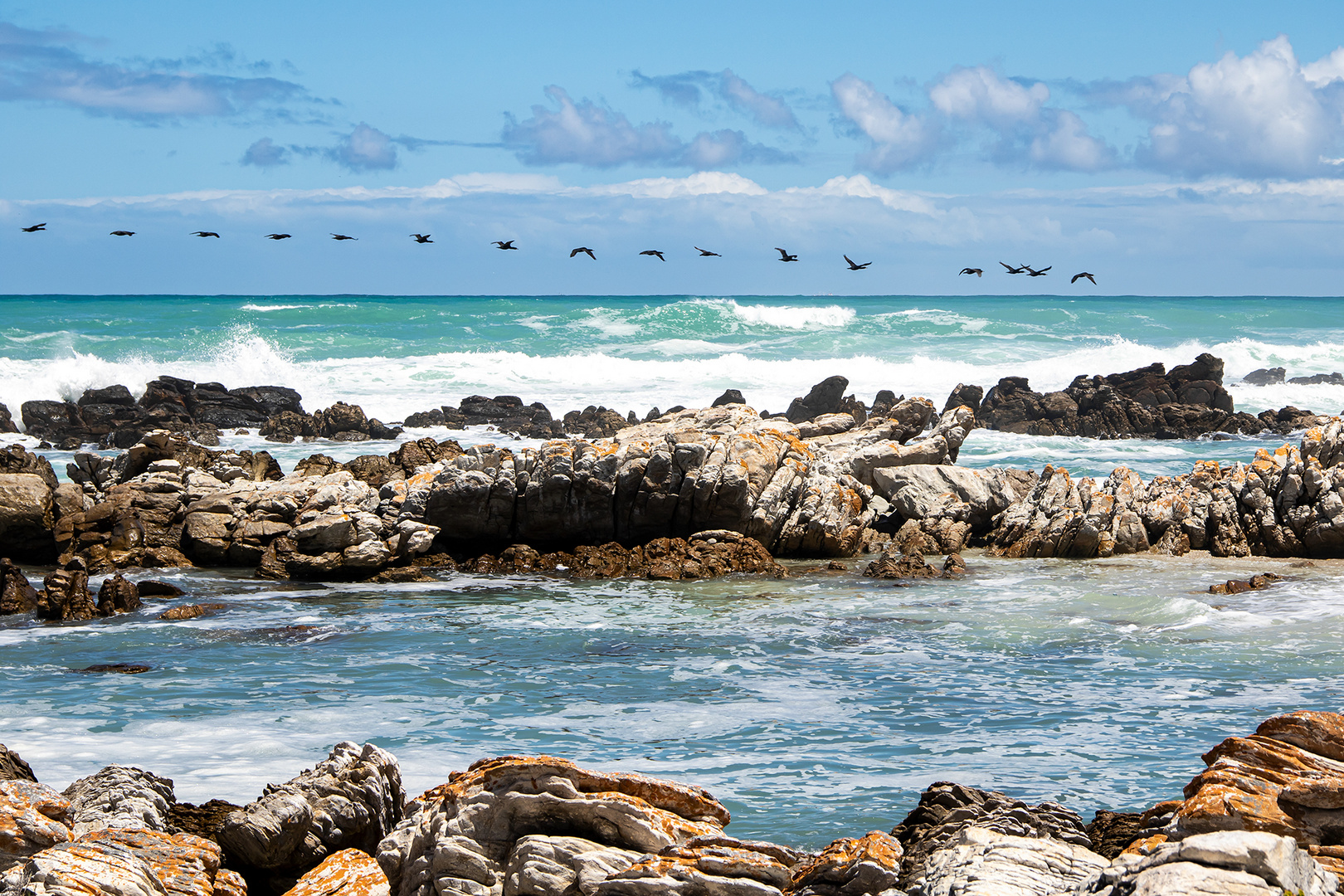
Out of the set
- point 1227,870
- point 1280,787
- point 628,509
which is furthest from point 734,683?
point 1227,870

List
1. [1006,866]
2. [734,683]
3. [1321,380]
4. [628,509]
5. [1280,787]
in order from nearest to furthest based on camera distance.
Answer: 1. [1006,866]
2. [1280,787]
3. [734,683]
4. [628,509]
5. [1321,380]

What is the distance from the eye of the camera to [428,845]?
595 cm

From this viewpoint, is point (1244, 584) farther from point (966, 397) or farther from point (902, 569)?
point (966, 397)

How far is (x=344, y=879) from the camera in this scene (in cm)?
603

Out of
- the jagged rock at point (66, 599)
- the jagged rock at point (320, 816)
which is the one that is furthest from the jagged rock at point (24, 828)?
the jagged rock at point (66, 599)

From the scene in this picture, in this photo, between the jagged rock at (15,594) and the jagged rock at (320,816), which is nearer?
the jagged rock at (320,816)

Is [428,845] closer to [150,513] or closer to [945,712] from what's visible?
[945,712]

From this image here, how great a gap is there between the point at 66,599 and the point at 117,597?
1.89 ft

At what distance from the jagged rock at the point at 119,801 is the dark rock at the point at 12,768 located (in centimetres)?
51

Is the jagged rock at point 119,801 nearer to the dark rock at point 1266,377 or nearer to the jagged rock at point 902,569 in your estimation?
the jagged rock at point 902,569

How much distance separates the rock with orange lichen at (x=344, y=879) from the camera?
5926 mm

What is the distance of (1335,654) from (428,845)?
10.3 m

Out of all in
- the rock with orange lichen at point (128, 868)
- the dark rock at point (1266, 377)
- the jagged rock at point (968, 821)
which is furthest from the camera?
the dark rock at point (1266, 377)

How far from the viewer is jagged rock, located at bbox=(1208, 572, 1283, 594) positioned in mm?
15305
